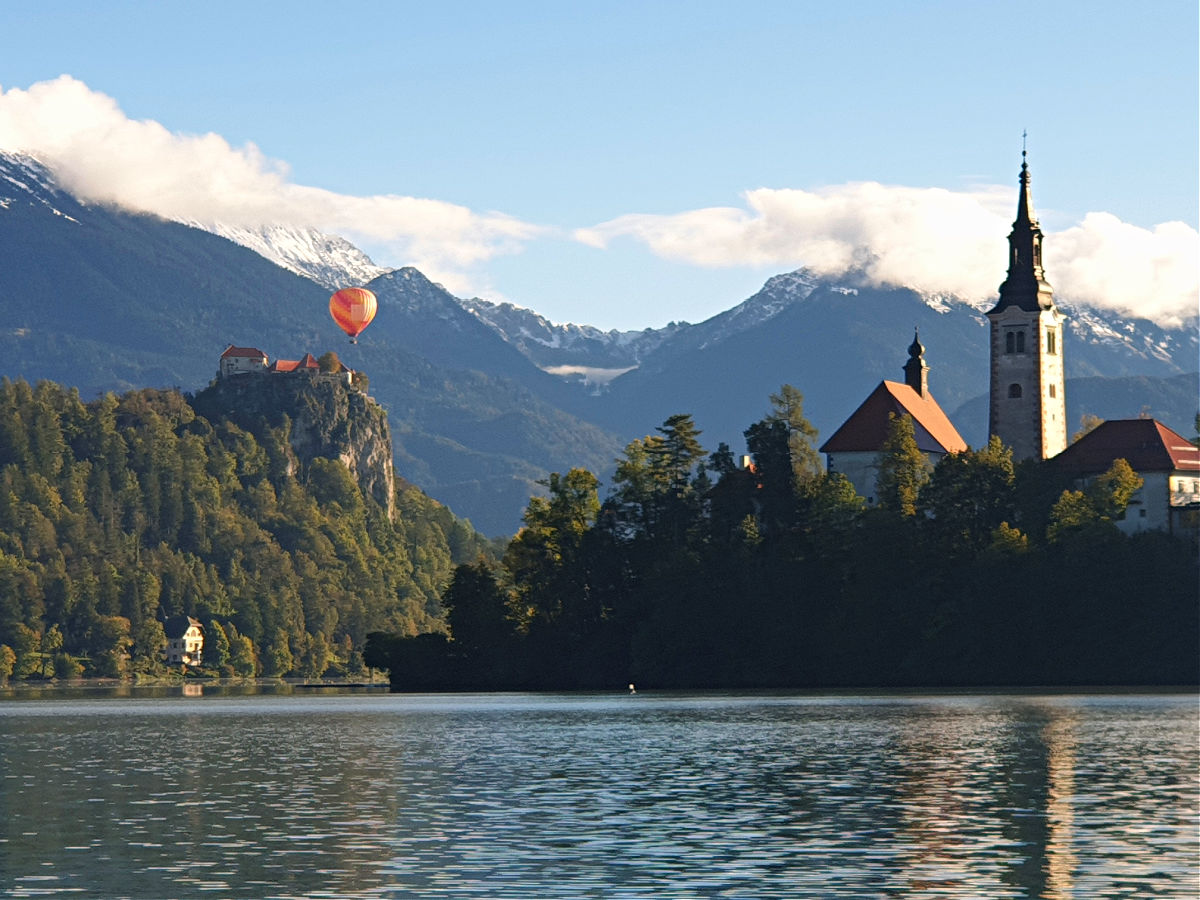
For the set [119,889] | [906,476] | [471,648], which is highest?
[906,476]

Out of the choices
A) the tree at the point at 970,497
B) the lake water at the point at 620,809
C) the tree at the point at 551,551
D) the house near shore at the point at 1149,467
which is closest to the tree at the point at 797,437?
the tree at the point at 970,497

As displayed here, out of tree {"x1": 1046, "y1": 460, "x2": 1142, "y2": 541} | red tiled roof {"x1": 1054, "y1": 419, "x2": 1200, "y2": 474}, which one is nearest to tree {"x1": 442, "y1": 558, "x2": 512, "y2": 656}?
tree {"x1": 1046, "y1": 460, "x2": 1142, "y2": 541}

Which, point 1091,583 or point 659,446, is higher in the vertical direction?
point 659,446

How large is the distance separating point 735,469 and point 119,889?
154m

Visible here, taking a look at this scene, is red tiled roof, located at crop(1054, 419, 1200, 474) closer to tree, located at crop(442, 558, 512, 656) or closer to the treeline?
the treeline

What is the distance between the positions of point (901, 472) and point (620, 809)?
130 metres

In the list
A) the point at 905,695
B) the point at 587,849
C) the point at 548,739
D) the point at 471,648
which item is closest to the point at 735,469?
the point at 471,648

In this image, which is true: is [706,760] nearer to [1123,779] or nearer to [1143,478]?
[1123,779]

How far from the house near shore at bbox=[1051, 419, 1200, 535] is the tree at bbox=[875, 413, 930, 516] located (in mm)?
12765

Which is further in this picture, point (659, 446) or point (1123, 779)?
point (659, 446)

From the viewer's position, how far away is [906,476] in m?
187

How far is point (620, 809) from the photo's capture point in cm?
5975

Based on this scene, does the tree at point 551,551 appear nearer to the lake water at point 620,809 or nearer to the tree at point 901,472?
the tree at point 901,472

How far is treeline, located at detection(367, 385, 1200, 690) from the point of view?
165125mm
